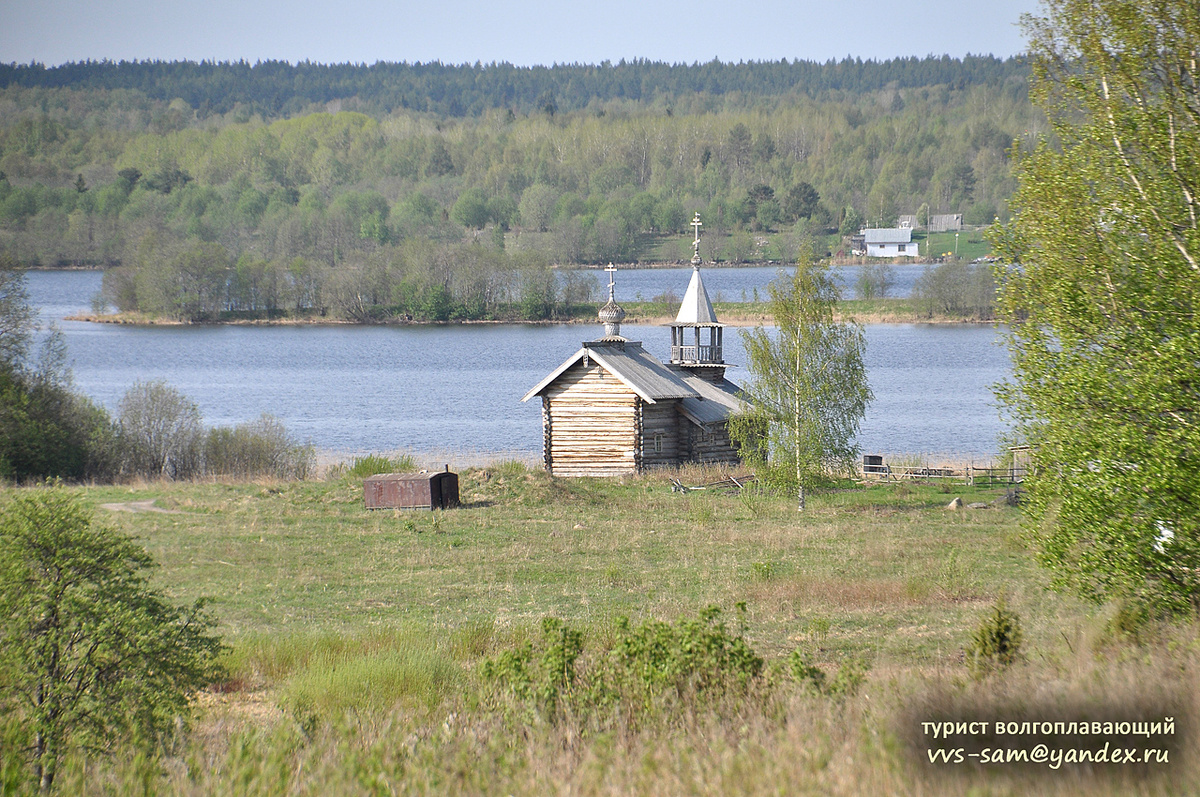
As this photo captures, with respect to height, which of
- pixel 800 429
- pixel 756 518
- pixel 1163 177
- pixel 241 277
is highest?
pixel 241 277

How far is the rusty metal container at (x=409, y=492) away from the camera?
94.5 ft

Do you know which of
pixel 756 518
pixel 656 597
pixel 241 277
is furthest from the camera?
pixel 241 277

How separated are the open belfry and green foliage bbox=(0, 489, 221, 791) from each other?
24.5 meters

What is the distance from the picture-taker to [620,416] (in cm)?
3509

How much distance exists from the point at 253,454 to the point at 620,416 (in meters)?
14.5

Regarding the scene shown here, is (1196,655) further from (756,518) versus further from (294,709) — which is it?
(756,518)

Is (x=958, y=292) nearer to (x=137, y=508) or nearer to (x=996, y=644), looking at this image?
(x=137, y=508)

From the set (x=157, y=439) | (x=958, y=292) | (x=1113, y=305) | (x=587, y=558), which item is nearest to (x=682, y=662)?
(x=1113, y=305)

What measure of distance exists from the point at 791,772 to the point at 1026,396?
8.98 m

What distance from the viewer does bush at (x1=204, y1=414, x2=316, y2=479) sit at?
39.5 metres

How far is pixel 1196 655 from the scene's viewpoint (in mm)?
9172

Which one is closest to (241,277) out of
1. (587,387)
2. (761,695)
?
(587,387)

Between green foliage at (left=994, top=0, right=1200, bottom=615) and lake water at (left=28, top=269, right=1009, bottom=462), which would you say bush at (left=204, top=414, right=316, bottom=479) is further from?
green foliage at (left=994, top=0, right=1200, bottom=615)

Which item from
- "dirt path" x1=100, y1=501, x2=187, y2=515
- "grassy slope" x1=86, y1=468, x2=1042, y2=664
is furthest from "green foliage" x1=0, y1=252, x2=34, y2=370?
"dirt path" x1=100, y1=501, x2=187, y2=515
